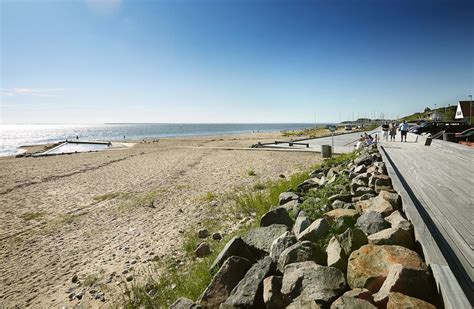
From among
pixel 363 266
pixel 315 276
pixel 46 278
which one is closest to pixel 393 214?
pixel 363 266

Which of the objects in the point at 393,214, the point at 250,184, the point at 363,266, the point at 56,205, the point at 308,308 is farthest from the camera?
the point at 250,184

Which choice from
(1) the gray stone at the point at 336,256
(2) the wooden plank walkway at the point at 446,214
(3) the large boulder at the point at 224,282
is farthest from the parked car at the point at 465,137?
(3) the large boulder at the point at 224,282

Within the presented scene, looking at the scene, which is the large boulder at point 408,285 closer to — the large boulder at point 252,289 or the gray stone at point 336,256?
the gray stone at point 336,256

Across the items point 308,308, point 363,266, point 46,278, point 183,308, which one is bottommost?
point 46,278

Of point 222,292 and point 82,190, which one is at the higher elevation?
point 222,292

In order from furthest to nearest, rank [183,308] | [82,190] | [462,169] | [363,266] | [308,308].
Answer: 1. [82,190]
2. [462,169]
3. [183,308]
4. [363,266]
5. [308,308]

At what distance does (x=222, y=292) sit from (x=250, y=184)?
945cm

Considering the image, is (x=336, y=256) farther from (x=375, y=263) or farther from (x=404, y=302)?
(x=404, y=302)

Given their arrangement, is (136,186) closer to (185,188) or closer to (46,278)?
(185,188)

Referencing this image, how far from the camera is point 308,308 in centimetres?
249

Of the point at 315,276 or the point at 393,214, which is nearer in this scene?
the point at 315,276

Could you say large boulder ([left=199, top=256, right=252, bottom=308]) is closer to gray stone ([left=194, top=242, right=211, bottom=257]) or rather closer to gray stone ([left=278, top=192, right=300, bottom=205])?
gray stone ([left=194, top=242, right=211, bottom=257])

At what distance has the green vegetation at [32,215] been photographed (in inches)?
392

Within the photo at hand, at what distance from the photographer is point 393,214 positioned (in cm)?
396
